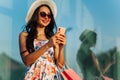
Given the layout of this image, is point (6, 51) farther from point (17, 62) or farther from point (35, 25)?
point (35, 25)

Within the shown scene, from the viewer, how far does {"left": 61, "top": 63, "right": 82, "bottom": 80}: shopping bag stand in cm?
336

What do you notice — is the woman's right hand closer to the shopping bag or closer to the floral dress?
the floral dress

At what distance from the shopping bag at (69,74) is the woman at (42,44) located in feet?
0.19

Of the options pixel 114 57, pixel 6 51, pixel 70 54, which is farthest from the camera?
pixel 114 57

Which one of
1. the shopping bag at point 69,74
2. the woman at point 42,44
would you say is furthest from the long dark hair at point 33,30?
the shopping bag at point 69,74

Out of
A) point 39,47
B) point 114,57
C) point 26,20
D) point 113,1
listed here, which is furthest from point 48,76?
point 113,1

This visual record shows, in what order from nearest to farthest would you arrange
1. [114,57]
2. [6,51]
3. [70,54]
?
[6,51] → [70,54] → [114,57]

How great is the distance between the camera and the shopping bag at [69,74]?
336 centimetres

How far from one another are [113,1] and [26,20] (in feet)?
3.00

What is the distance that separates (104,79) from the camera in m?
3.56

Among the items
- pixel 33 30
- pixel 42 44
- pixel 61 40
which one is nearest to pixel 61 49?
pixel 61 40

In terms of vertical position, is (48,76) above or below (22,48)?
below

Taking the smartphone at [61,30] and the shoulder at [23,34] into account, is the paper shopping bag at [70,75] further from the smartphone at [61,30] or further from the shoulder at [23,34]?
the shoulder at [23,34]

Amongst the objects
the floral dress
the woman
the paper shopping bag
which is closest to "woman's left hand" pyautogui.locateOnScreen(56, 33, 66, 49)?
the woman
